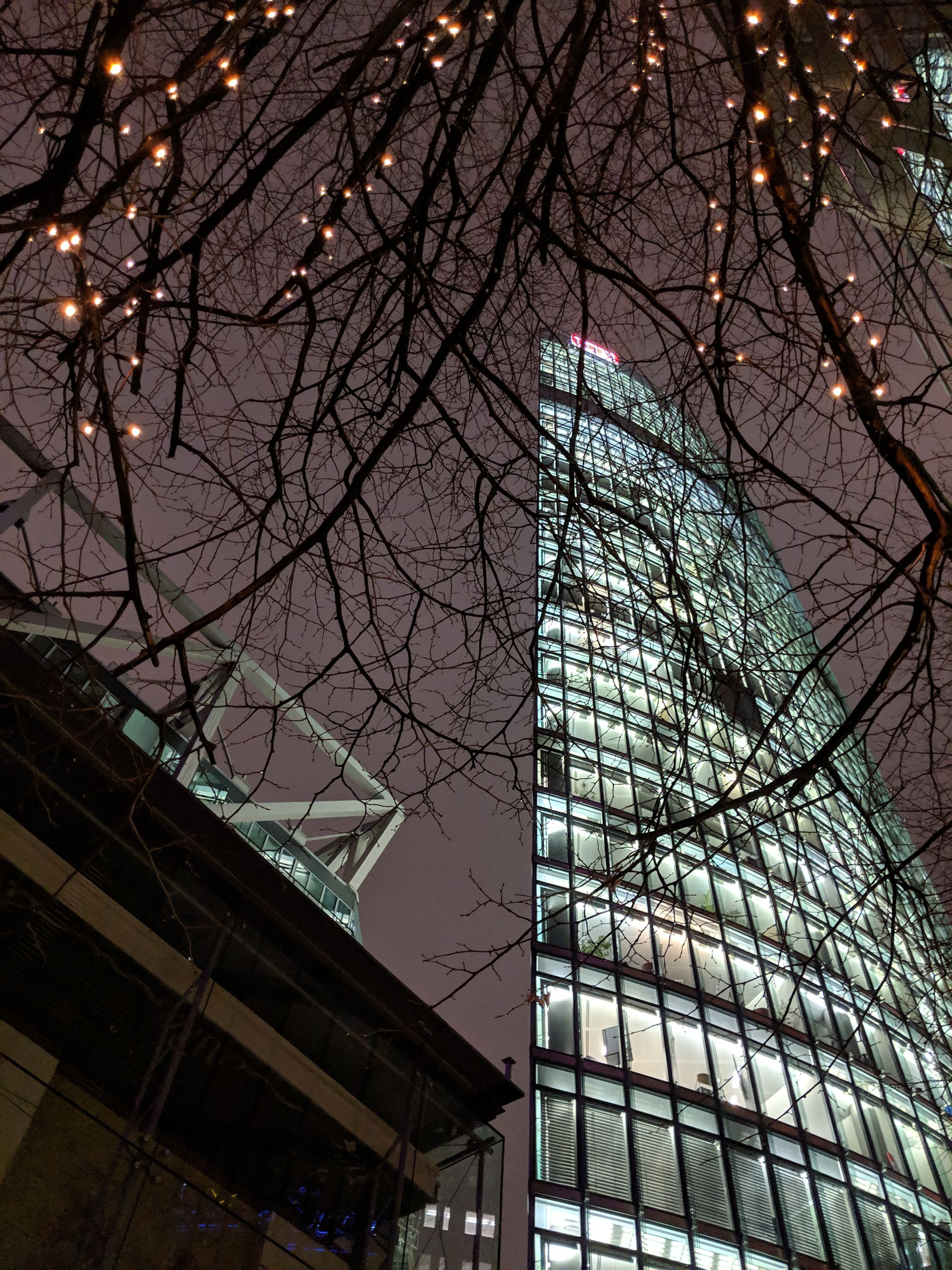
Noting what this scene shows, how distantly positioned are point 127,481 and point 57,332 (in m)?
0.69

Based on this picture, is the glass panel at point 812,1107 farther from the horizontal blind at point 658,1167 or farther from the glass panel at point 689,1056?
the horizontal blind at point 658,1167

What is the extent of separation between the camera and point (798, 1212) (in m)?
13.7

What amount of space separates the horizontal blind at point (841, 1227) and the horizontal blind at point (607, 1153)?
3.76m

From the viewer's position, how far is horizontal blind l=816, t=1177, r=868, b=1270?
1348cm

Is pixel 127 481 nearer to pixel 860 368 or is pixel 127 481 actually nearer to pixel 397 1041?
pixel 860 368

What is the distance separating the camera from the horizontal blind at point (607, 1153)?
12.4 metres

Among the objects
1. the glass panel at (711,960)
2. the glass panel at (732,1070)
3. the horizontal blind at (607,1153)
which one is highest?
the glass panel at (711,960)

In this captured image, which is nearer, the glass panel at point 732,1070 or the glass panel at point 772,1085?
the glass panel at point 732,1070

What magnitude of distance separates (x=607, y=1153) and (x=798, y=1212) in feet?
11.7

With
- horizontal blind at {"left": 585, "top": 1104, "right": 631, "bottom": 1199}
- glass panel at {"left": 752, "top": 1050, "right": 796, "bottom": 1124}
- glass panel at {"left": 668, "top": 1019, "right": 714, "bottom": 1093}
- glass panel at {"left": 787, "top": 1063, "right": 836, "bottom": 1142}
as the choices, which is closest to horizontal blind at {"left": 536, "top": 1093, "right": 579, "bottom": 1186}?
horizontal blind at {"left": 585, "top": 1104, "right": 631, "bottom": 1199}

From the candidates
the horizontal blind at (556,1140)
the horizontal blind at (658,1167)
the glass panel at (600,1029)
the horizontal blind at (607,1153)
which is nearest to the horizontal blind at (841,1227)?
the horizontal blind at (658,1167)

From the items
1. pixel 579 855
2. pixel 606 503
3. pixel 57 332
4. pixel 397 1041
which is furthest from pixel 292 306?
pixel 579 855

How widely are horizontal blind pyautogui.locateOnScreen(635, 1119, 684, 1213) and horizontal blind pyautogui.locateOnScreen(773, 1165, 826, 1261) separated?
2016mm

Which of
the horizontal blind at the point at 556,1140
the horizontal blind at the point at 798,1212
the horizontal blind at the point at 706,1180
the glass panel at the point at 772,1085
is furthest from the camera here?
the glass panel at the point at 772,1085
